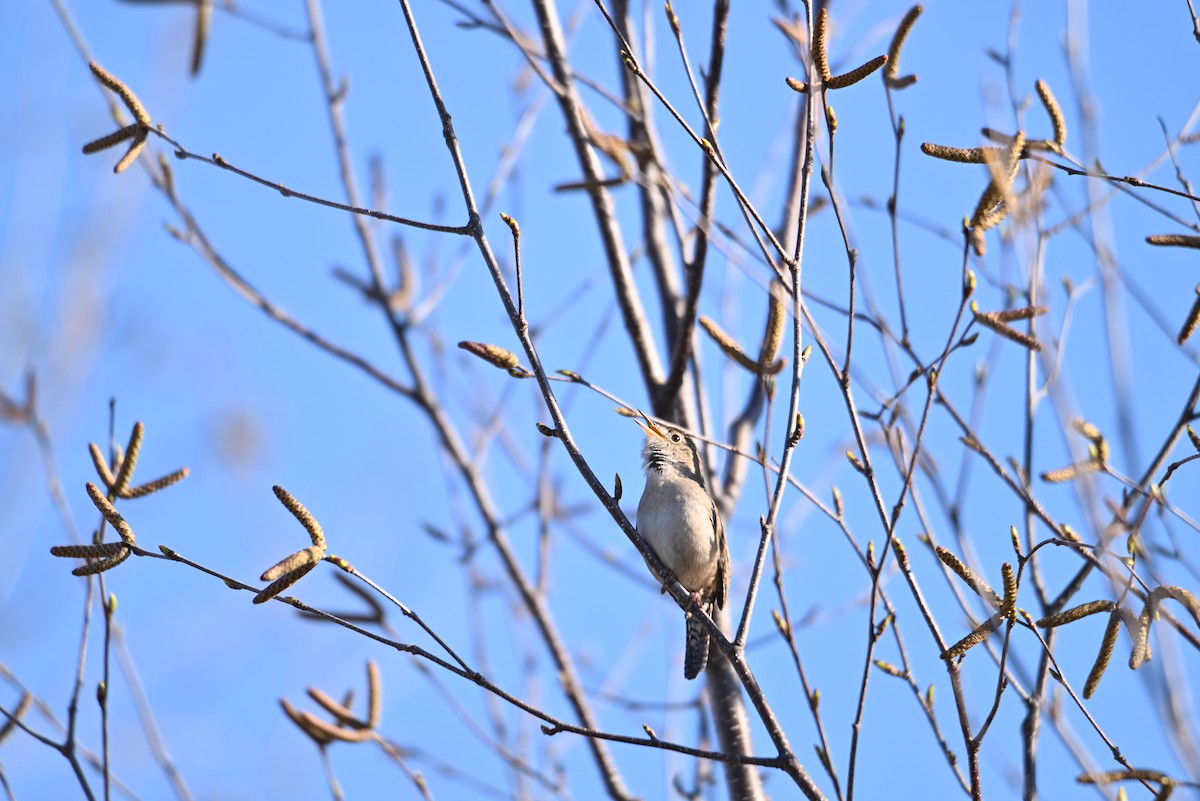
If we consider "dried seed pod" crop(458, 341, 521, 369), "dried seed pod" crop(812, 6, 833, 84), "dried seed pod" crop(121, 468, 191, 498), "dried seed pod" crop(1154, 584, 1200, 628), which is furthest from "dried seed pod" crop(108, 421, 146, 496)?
"dried seed pod" crop(1154, 584, 1200, 628)

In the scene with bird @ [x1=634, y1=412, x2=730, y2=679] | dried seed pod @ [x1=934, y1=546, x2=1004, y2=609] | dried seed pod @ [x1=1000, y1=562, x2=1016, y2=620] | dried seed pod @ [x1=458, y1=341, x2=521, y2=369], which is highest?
bird @ [x1=634, y1=412, x2=730, y2=679]

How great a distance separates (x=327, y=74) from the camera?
5449mm

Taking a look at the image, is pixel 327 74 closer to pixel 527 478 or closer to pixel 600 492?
pixel 527 478

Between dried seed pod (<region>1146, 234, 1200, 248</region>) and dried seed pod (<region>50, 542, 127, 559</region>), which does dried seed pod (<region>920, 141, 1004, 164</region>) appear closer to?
dried seed pod (<region>1146, 234, 1200, 248</region>)

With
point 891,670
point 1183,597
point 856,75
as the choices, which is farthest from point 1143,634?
point 856,75

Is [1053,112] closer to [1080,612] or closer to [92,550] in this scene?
[1080,612]

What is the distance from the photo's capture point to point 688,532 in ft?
17.2

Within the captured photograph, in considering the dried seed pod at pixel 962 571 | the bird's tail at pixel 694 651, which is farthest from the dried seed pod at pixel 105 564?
the bird's tail at pixel 694 651

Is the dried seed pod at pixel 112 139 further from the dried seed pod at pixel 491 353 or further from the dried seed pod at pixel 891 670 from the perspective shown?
the dried seed pod at pixel 891 670

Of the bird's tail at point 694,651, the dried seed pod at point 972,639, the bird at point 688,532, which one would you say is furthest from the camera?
the bird's tail at point 694,651

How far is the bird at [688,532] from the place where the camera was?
5250 mm

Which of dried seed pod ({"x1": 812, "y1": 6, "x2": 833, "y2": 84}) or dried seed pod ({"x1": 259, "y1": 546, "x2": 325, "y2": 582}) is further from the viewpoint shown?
dried seed pod ({"x1": 812, "y1": 6, "x2": 833, "y2": 84})

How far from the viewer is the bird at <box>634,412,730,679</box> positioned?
5250 millimetres

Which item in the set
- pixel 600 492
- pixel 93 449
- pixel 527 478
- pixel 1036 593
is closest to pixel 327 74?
pixel 527 478
